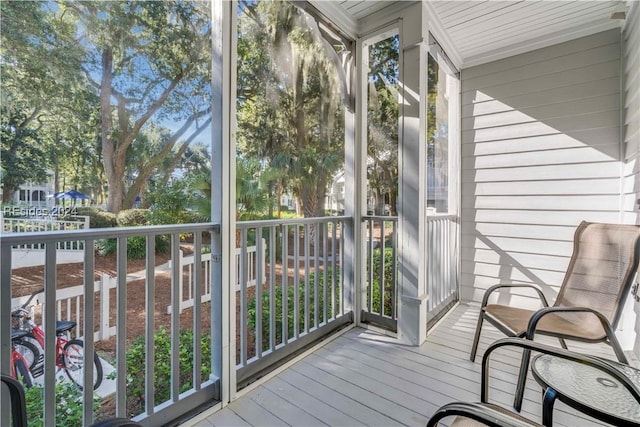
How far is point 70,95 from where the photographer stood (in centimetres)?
126

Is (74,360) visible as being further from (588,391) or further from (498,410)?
(588,391)

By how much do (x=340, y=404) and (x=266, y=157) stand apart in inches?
69.3

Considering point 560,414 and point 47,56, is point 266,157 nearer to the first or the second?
point 47,56

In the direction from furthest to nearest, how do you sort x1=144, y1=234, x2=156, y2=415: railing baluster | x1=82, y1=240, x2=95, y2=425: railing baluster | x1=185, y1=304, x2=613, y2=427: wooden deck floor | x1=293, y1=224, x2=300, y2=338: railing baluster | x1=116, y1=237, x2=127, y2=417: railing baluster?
x1=293, y1=224, x2=300, y2=338: railing baluster < x1=185, y1=304, x2=613, y2=427: wooden deck floor < x1=144, y1=234, x2=156, y2=415: railing baluster < x1=116, y1=237, x2=127, y2=417: railing baluster < x1=82, y1=240, x2=95, y2=425: railing baluster

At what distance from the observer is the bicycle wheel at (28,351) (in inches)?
48.7

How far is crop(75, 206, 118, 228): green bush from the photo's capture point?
1.34 meters

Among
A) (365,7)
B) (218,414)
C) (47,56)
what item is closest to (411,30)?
(365,7)

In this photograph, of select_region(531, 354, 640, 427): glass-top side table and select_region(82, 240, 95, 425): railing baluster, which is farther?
select_region(82, 240, 95, 425): railing baluster

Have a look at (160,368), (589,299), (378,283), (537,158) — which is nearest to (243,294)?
(160,368)

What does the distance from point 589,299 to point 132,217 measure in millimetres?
2945

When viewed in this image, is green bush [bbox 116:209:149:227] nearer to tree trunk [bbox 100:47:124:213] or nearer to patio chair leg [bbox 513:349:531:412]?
tree trunk [bbox 100:47:124:213]

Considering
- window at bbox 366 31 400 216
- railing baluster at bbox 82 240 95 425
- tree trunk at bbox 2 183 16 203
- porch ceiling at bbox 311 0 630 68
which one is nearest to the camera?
tree trunk at bbox 2 183 16 203

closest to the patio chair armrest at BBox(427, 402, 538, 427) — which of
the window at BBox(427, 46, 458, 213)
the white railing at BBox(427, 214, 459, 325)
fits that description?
the white railing at BBox(427, 214, 459, 325)

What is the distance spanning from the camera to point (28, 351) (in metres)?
1.27
